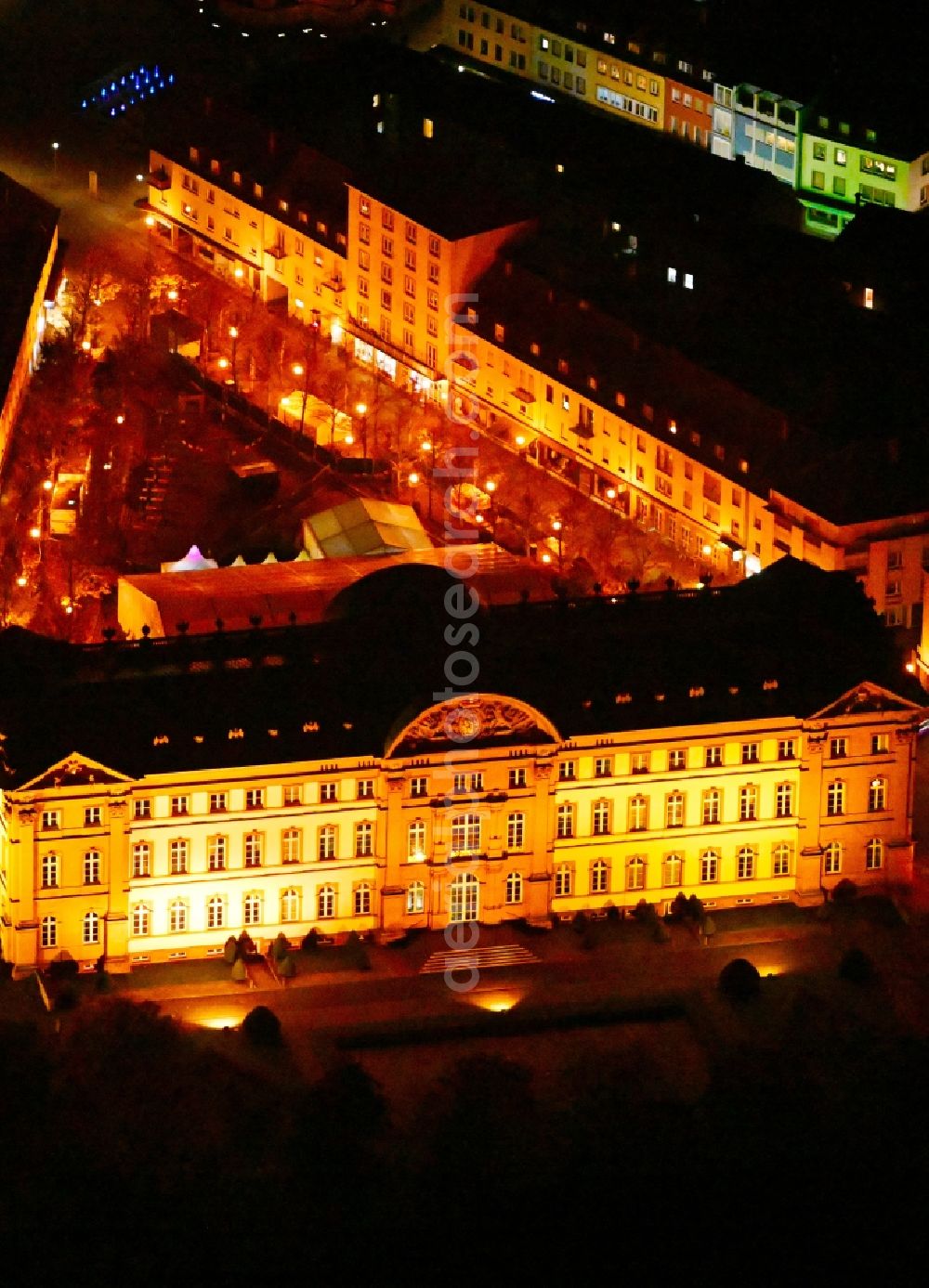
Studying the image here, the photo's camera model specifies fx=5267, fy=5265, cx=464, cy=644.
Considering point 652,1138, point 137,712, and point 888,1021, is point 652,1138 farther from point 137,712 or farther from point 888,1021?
point 137,712

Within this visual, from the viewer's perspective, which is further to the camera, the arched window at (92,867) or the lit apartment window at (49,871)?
the arched window at (92,867)

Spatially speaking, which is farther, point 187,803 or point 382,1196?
point 187,803

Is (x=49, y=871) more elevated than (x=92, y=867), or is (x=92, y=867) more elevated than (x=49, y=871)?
(x=92, y=867)

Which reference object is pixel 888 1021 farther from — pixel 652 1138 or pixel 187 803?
pixel 187 803

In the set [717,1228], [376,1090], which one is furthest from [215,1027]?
[717,1228]

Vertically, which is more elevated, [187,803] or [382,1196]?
[187,803]

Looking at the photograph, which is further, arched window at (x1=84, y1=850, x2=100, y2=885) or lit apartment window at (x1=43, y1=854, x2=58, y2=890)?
arched window at (x1=84, y1=850, x2=100, y2=885)

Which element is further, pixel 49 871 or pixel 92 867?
pixel 92 867
